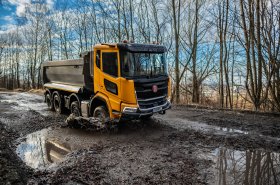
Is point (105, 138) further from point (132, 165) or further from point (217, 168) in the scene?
point (217, 168)

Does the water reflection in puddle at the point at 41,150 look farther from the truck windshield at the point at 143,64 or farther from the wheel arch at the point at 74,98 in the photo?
the truck windshield at the point at 143,64

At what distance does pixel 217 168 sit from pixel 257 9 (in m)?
8.68

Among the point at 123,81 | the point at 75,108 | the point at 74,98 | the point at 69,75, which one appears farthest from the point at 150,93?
the point at 69,75

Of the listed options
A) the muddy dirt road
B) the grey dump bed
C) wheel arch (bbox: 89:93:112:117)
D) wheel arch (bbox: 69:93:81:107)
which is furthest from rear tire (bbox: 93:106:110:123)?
wheel arch (bbox: 69:93:81:107)

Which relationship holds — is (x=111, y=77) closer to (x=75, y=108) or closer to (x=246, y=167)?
(x=75, y=108)

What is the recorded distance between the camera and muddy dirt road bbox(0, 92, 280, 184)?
170 inches

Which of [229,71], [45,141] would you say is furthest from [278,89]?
[45,141]

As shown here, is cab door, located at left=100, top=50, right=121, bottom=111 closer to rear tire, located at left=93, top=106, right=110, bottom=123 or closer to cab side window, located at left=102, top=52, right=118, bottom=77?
cab side window, located at left=102, top=52, right=118, bottom=77

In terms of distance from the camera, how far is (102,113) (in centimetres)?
778

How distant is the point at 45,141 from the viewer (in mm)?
6984

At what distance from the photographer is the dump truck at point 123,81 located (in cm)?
683

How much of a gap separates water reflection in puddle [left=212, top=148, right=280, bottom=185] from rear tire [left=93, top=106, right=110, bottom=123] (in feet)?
11.4

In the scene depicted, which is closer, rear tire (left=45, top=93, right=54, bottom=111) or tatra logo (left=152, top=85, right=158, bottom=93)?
tatra logo (left=152, top=85, right=158, bottom=93)

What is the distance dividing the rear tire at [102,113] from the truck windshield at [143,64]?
5.11 ft
